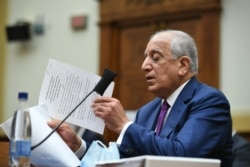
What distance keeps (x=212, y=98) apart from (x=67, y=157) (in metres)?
0.62

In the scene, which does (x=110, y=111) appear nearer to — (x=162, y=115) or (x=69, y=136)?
(x=69, y=136)

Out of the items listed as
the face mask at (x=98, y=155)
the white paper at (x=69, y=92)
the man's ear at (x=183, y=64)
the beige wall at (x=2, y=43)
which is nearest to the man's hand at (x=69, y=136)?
the white paper at (x=69, y=92)

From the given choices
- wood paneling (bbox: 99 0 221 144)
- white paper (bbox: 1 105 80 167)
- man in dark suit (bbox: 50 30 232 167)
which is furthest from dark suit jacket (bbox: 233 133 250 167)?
wood paneling (bbox: 99 0 221 144)

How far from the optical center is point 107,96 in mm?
1753

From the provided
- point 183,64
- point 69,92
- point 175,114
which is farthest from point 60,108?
point 183,64

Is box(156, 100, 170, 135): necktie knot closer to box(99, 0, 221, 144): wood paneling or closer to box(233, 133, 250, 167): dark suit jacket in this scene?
box(233, 133, 250, 167): dark suit jacket

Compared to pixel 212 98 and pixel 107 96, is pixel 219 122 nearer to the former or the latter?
pixel 212 98

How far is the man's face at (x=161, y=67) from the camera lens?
2041mm

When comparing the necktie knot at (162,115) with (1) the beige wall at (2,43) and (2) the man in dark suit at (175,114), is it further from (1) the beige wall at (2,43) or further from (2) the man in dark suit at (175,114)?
(1) the beige wall at (2,43)

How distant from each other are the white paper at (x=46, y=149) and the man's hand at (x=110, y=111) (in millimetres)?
177

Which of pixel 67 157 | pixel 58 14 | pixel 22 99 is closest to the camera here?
pixel 22 99

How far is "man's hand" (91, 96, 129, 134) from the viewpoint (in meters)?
1.72

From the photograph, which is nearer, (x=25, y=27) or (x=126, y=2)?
(x=126, y=2)

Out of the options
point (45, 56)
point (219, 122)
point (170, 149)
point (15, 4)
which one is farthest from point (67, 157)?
point (15, 4)
